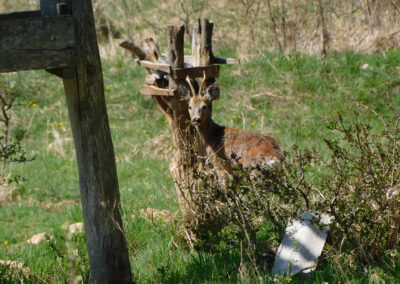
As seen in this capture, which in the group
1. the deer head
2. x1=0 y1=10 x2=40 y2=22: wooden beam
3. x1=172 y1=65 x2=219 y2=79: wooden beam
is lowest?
the deer head

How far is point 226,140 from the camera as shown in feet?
21.9

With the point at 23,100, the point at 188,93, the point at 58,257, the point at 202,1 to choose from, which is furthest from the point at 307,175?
the point at 202,1

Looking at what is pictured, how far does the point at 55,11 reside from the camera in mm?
3574

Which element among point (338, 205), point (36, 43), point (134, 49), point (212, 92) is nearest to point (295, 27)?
point (212, 92)

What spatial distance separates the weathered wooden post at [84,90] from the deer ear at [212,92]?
253 centimetres

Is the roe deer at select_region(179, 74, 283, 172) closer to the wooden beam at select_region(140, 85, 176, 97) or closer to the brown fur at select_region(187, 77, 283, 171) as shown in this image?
the brown fur at select_region(187, 77, 283, 171)

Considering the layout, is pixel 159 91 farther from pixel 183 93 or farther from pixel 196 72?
pixel 196 72

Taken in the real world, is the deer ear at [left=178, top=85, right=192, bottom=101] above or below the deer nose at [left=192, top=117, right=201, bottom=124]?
above

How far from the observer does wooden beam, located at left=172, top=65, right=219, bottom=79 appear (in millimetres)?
5941

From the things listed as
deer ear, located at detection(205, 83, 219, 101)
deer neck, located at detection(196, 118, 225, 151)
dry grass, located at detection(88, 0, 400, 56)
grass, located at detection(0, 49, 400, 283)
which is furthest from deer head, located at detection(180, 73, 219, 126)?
dry grass, located at detection(88, 0, 400, 56)

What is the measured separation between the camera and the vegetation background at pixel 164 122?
501 centimetres

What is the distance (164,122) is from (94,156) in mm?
6914

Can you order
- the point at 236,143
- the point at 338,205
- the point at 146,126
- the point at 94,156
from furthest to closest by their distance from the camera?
the point at 146,126
the point at 236,143
the point at 338,205
the point at 94,156

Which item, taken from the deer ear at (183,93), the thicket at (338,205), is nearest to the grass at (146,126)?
the thicket at (338,205)
